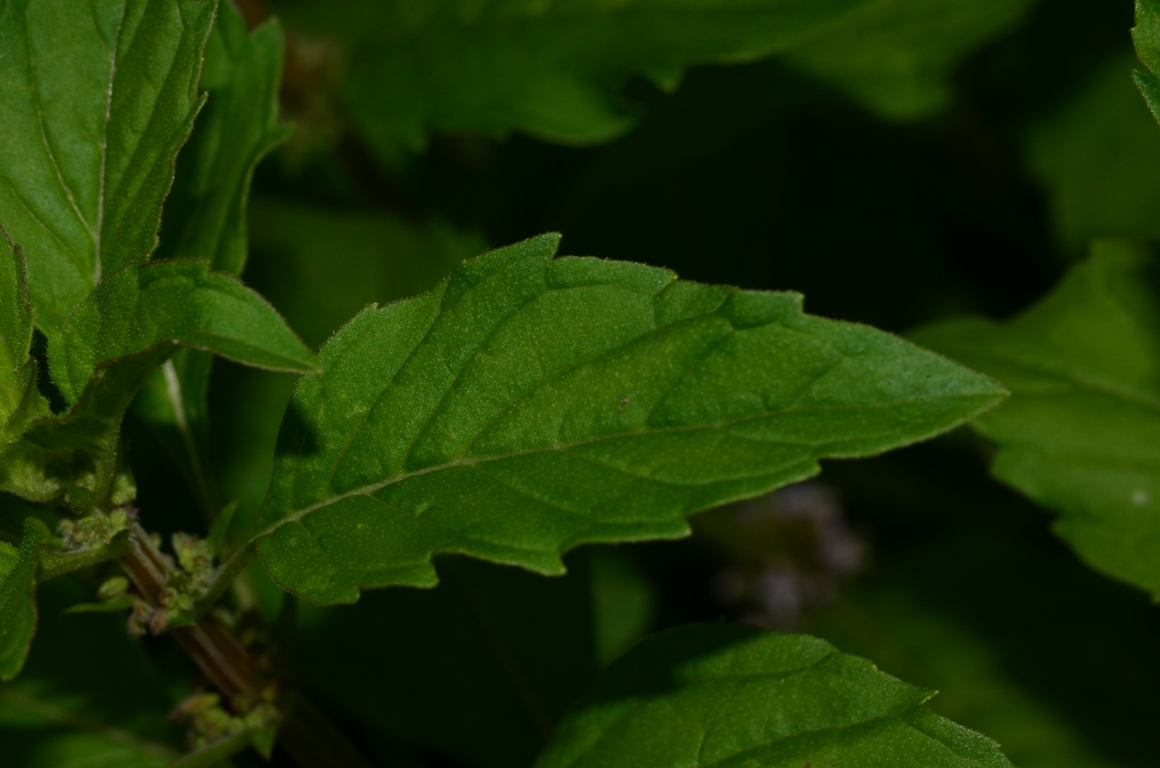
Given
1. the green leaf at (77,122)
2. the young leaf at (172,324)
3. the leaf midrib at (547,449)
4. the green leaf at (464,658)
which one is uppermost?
the green leaf at (77,122)

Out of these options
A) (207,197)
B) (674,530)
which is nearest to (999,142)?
(207,197)

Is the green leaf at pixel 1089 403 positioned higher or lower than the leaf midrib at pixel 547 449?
lower

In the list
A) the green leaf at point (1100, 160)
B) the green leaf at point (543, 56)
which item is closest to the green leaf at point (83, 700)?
the green leaf at point (543, 56)

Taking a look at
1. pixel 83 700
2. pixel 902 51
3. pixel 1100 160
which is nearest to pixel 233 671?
pixel 83 700

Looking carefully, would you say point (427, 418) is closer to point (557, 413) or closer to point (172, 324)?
point (557, 413)

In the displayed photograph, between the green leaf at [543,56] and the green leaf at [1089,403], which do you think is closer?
the green leaf at [1089,403]

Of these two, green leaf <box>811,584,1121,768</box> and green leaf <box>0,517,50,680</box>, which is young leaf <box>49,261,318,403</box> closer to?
green leaf <box>0,517,50,680</box>

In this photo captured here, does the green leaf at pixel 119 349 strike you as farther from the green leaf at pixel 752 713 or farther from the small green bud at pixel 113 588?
the green leaf at pixel 752 713
